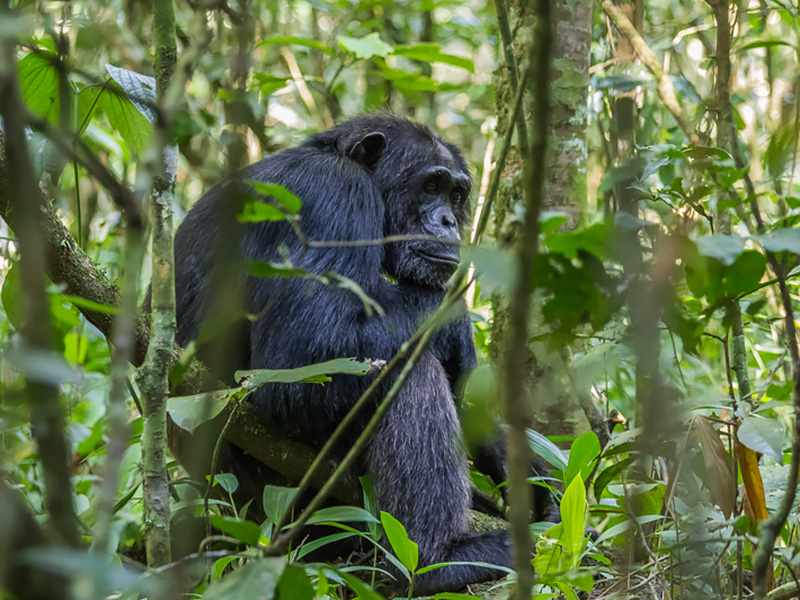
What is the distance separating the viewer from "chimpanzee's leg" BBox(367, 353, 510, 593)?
101 inches

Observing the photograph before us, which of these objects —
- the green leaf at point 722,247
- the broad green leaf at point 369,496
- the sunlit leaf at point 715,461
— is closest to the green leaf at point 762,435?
the sunlit leaf at point 715,461

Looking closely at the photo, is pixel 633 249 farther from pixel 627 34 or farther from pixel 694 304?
pixel 627 34

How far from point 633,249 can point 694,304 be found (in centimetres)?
107

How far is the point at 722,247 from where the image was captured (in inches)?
41.9

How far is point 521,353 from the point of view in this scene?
0.80 m

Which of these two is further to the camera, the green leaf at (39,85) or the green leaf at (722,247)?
the green leaf at (39,85)

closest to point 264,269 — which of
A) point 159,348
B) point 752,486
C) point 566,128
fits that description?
point 159,348

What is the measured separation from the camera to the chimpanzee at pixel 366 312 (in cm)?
263

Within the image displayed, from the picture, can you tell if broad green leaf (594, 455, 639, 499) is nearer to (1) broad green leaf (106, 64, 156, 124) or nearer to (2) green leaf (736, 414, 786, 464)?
(2) green leaf (736, 414, 786, 464)

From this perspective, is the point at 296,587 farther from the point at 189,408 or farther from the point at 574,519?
the point at 574,519

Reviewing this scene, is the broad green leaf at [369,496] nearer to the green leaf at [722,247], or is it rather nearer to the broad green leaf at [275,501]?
the broad green leaf at [275,501]

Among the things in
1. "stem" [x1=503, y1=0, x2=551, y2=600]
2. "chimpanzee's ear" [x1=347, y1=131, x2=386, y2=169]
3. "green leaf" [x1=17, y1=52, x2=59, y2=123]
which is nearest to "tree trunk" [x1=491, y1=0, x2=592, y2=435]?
"chimpanzee's ear" [x1=347, y1=131, x2=386, y2=169]

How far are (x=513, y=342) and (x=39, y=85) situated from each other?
1.96 metres

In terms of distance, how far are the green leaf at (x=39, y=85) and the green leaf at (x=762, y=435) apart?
200 centimetres
